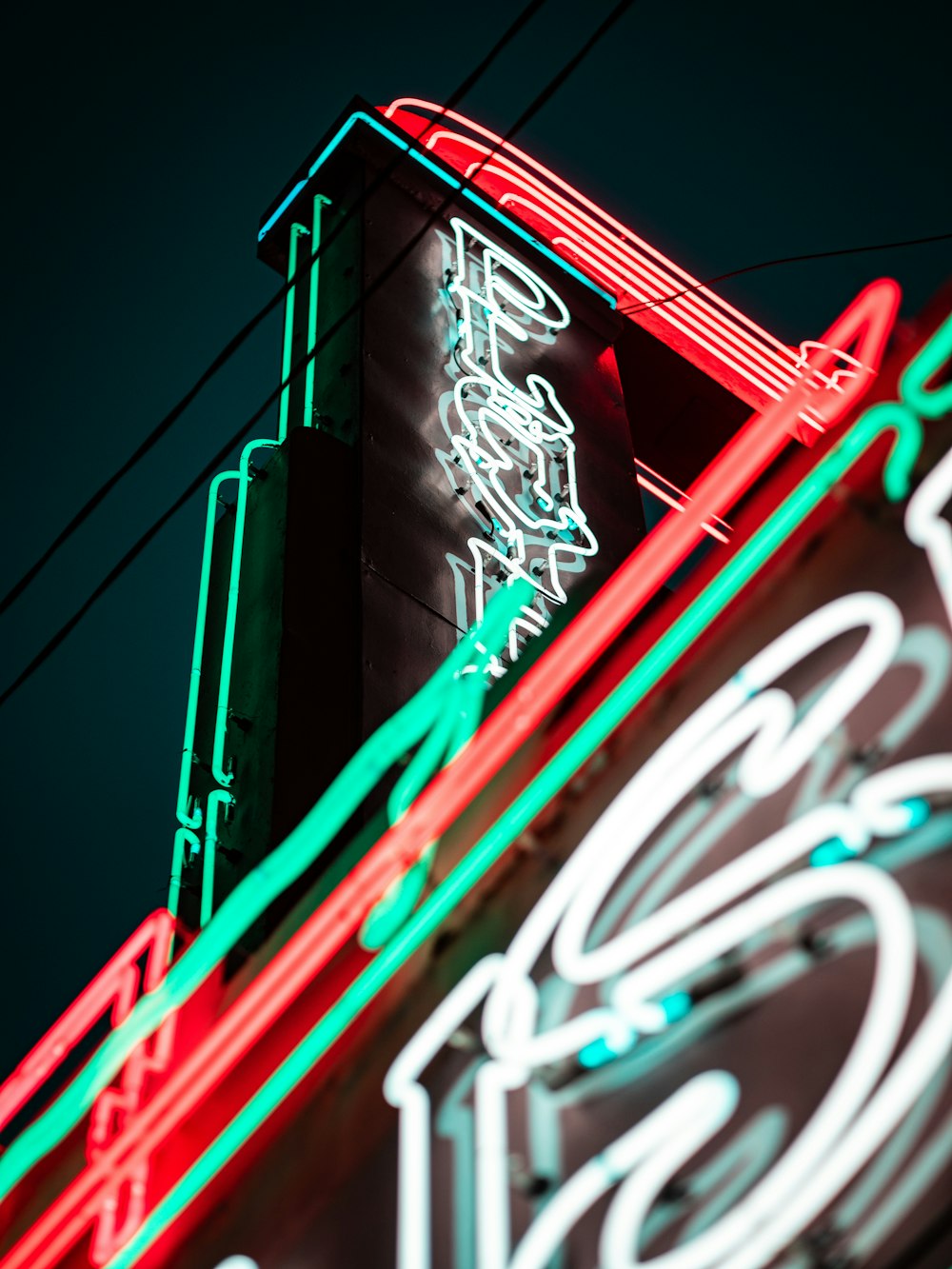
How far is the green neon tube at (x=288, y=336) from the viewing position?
7.39 metres

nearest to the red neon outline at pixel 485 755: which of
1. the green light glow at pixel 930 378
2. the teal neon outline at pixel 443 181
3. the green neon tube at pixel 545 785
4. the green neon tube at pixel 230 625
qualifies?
the green neon tube at pixel 545 785

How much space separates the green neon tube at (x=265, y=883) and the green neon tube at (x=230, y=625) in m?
1.72

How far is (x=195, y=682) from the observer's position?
6.14 meters

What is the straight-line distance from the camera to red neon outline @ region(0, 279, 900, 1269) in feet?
11.5

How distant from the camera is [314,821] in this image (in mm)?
3863

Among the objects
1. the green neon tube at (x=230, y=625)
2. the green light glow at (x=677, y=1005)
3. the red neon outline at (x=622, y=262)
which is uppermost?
the red neon outline at (x=622, y=262)

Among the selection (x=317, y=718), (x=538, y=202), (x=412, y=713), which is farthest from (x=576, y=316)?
(x=412, y=713)

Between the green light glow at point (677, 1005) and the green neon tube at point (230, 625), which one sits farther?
the green neon tube at point (230, 625)

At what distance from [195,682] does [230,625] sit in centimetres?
30

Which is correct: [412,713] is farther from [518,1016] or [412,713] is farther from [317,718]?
[317,718]

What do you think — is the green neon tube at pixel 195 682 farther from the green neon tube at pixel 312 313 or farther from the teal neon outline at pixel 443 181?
the teal neon outline at pixel 443 181

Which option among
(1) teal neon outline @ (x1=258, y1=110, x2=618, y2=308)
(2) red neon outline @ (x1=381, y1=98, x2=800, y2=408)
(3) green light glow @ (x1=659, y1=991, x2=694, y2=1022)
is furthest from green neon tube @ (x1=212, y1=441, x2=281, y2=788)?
(2) red neon outline @ (x1=381, y1=98, x2=800, y2=408)

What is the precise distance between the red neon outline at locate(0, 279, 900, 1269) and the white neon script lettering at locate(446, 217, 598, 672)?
2540 mm

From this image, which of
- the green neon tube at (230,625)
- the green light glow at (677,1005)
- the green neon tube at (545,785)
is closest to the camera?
the green light glow at (677,1005)
